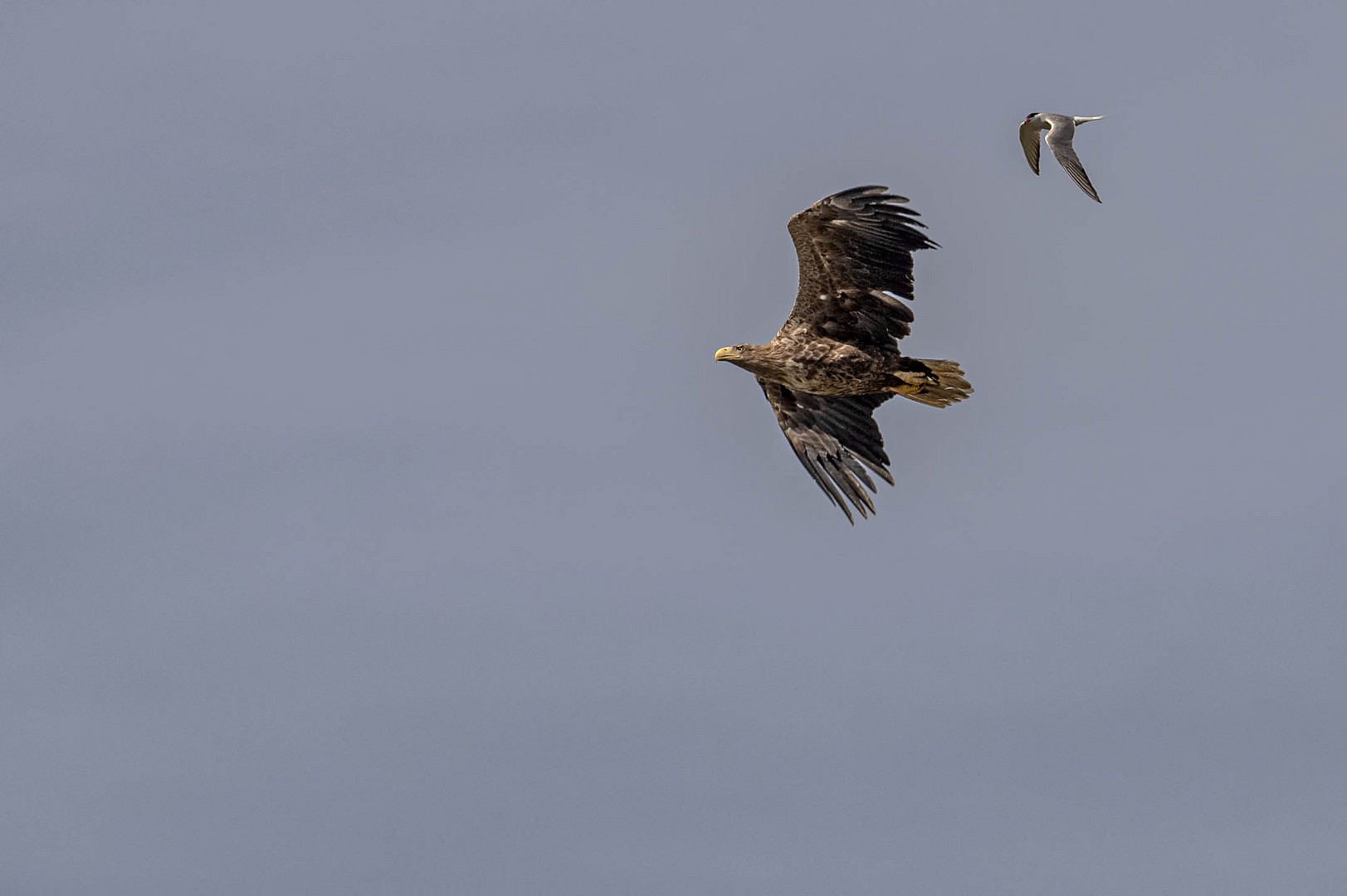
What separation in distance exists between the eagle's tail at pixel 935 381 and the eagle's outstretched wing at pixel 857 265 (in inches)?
17.8

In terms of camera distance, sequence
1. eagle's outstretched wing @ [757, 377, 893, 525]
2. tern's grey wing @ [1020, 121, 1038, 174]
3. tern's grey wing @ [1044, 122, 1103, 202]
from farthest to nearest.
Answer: eagle's outstretched wing @ [757, 377, 893, 525], tern's grey wing @ [1020, 121, 1038, 174], tern's grey wing @ [1044, 122, 1103, 202]

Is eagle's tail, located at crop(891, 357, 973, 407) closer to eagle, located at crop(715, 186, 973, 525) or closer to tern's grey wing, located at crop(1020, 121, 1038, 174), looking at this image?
eagle, located at crop(715, 186, 973, 525)

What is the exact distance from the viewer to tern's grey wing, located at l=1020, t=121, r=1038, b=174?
2578 centimetres

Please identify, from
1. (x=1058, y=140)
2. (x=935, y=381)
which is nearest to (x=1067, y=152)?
(x=1058, y=140)

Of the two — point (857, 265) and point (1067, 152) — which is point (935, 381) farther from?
point (1067, 152)

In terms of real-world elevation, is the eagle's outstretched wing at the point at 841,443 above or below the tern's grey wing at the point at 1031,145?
below

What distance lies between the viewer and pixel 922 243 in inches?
988

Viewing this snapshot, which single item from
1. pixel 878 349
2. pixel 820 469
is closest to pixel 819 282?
pixel 878 349

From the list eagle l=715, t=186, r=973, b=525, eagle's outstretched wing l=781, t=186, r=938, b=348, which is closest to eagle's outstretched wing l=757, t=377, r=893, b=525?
eagle l=715, t=186, r=973, b=525

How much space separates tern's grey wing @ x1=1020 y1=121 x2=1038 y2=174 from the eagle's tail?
8.48 ft

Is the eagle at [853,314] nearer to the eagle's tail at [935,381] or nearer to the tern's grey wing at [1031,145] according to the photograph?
the eagle's tail at [935,381]

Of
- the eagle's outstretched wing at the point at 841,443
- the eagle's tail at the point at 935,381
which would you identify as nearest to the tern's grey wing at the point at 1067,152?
the eagle's tail at the point at 935,381

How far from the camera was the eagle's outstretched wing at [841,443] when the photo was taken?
27.2 metres

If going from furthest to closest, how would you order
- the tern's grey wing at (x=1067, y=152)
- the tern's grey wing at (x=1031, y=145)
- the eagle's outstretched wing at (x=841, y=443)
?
the eagle's outstretched wing at (x=841, y=443), the tern's grey wing at (x=1031, y=145), the tern's grey wing at (x=1067, y=152)
